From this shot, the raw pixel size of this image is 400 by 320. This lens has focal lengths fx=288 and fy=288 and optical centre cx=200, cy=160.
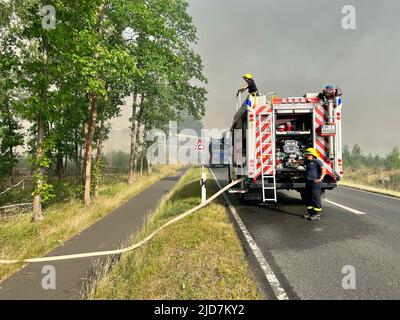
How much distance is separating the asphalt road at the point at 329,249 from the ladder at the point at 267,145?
1.01m

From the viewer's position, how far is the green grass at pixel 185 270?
3.72 m

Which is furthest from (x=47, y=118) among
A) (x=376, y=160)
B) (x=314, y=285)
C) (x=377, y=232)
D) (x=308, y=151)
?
(x=376, y=160)

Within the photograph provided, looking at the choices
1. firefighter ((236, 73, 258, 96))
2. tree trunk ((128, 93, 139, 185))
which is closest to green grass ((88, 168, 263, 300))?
firefighter ((236, 73, 258, 96))

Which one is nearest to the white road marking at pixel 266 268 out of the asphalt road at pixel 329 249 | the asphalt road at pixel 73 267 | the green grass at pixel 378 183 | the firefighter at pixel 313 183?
the asphalt road at pixel 329 249

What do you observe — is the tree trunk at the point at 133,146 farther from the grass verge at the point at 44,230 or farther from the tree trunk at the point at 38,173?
the tree trunk at the point at 38,173

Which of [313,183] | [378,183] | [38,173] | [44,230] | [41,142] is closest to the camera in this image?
[313,183]

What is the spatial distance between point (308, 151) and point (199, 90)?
15.7m

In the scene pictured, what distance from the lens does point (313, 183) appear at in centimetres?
734

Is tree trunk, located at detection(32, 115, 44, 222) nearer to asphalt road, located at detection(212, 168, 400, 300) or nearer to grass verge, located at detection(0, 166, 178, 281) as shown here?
grass verge, located at detection(0, 166, 178, 281)

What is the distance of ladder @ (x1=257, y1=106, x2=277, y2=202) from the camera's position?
7.98 metres

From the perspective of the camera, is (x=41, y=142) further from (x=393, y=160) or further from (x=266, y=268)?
(x=393, y=160)

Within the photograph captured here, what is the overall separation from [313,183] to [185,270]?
4.44 metres

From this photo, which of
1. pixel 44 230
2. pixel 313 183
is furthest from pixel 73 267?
pixel 313 183
